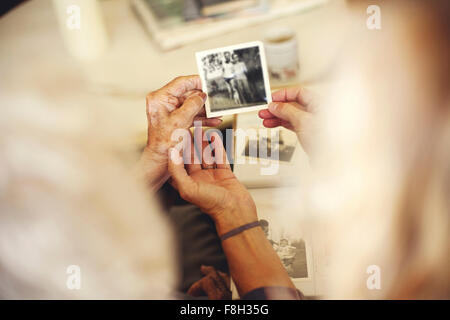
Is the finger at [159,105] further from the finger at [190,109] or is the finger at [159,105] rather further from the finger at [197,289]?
the finger at [197,289]

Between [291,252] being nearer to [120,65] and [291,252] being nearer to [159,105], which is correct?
[159,105]

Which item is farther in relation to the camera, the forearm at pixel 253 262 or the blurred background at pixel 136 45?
the blurred background at pixel 136 45

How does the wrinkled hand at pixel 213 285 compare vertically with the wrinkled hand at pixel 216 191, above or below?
below

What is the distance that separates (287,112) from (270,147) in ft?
0.27

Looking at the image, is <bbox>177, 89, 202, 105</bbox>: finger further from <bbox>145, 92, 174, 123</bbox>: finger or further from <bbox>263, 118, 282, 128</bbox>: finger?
<bbox>263, 118, 282, 128</bbox>: finger

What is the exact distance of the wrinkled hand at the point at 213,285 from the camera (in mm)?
868

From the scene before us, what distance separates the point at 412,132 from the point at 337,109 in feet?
0.53

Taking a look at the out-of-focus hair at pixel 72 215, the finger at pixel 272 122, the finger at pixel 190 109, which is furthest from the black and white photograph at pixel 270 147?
the out-of-focus hair at pixel 72 215

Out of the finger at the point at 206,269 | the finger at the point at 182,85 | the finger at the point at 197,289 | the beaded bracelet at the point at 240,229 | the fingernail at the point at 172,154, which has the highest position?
the finger at the point at 182,85

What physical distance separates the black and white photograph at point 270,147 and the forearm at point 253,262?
5.7 inches

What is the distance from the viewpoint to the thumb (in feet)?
2.89

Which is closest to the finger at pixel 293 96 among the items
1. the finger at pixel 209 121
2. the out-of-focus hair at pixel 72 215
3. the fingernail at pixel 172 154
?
the finger at pixel 209 121

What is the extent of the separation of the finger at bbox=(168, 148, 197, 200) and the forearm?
0.40ft
